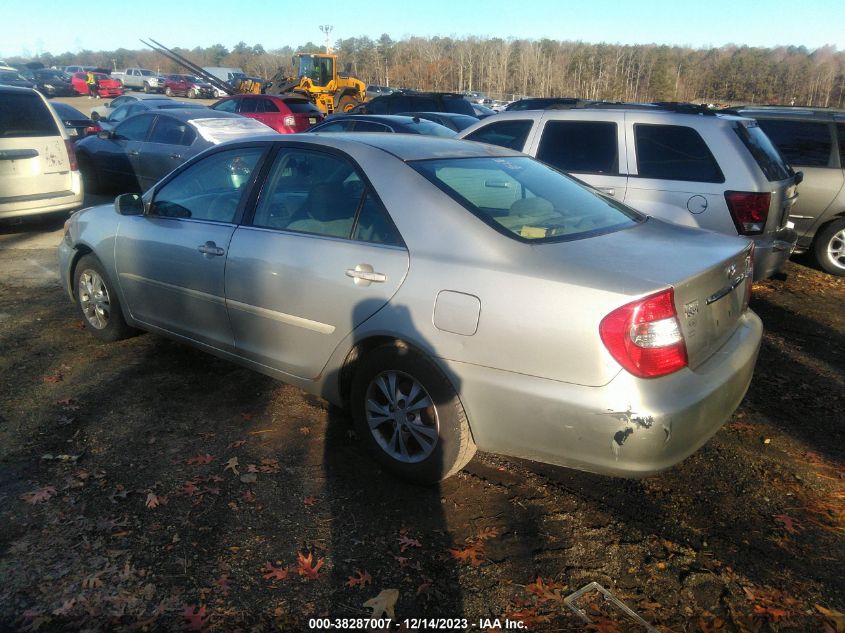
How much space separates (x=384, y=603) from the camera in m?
2.50

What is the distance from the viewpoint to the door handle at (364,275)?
3.16m

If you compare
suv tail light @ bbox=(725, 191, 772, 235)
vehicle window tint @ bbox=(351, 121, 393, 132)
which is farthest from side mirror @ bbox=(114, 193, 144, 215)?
vehicle window tint @ bbox=(351, 121, 393, 132)

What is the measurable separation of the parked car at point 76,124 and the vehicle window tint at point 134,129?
3.33m

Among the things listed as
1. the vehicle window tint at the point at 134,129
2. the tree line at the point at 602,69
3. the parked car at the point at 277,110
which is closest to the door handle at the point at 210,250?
the vehicle window tint at the point at 134,129

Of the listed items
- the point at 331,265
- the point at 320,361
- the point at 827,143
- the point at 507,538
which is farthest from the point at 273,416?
the point at 827,143

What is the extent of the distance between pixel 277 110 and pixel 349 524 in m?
16.5

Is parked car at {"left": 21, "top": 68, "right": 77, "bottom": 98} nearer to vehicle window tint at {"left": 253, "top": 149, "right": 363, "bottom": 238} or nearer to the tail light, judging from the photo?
the tail light

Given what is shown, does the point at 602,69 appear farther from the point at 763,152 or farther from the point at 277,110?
the point at 763,152

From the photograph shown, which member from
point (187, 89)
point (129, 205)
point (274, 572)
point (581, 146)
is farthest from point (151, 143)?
point (187, 89)

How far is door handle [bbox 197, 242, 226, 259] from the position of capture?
389 centimetres

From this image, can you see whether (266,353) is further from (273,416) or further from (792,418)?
(792,418)

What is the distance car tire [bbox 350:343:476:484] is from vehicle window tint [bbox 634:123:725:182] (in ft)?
12.4

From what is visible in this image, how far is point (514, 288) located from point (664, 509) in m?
1.33

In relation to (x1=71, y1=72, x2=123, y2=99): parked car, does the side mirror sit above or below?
above
